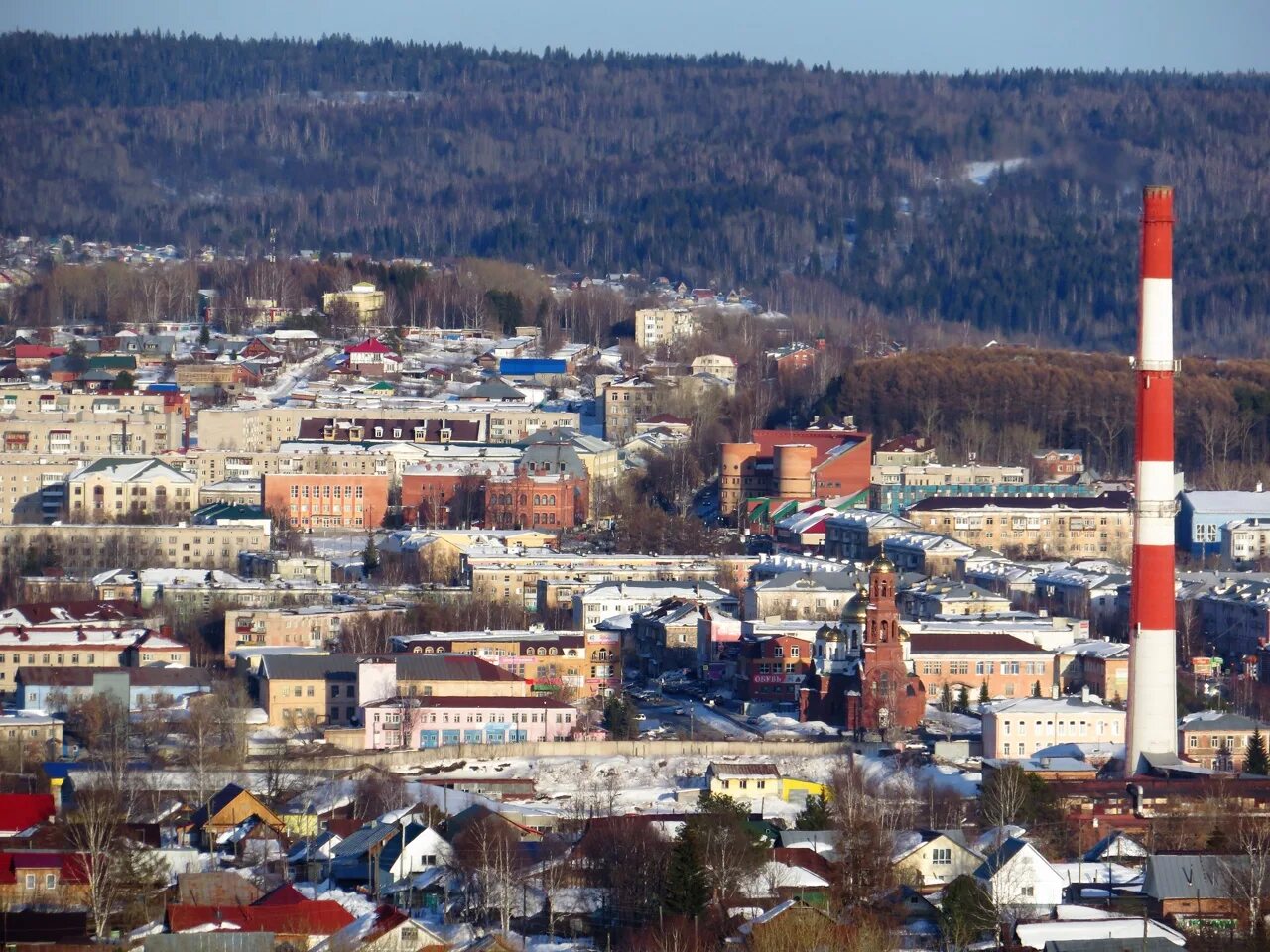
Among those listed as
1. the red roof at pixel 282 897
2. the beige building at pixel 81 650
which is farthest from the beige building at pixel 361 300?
the red roof at pixel 282 897

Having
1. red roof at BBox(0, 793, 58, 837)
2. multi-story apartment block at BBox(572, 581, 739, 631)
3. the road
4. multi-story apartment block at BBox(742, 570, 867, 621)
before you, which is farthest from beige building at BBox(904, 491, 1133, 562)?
red roof at BBox(0, 793, 58, 837)

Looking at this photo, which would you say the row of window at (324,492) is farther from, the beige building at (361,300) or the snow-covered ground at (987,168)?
the snow-covered ground at (987,168)

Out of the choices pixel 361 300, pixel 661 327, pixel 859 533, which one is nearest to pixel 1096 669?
pixel 859 533

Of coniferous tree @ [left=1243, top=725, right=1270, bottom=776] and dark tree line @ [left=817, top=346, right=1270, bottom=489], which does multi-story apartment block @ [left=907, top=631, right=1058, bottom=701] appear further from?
dark tree line @ [left=817, top=346, right=1270, bottom=489]

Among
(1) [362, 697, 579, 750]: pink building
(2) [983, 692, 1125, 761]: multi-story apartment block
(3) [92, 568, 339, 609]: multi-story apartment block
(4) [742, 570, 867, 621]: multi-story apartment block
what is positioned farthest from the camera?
(3) [92, 568, 339, 609]: multi-story apartment block

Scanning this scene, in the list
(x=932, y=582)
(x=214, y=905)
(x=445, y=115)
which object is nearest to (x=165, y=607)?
(x=932, y=582)

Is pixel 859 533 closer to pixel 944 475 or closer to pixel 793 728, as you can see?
pixel 944 475
